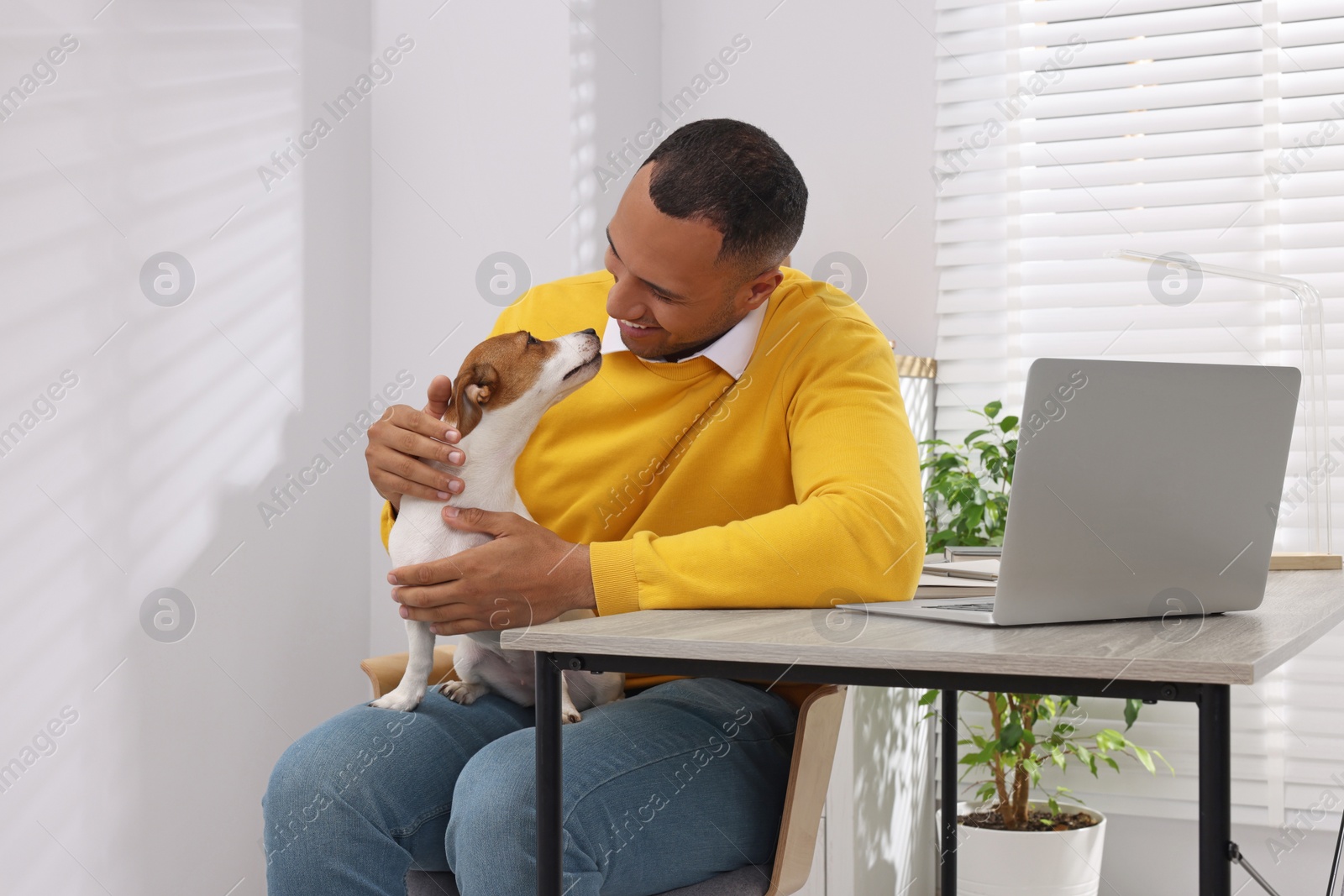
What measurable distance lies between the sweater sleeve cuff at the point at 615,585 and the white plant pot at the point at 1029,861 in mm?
1550

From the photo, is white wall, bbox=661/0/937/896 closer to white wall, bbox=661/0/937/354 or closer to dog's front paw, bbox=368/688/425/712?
white wall, bbox=661/0/937/354

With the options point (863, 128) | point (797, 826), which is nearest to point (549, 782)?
point (797, 826)

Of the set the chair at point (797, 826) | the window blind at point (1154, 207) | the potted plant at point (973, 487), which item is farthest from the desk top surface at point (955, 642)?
the window blind at point (1154, 207)

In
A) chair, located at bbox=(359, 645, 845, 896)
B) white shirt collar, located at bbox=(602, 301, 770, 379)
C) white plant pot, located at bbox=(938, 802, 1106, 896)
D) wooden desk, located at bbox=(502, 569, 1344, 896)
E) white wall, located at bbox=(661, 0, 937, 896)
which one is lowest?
white plant pot, located at bbox=(938, 802, 1106, 896)

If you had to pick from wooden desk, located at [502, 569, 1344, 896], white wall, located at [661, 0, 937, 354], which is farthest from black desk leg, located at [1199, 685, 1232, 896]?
white wall, located at [661, 0, 937, 354]

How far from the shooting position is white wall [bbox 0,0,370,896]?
1844mm

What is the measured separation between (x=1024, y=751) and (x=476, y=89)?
201cm

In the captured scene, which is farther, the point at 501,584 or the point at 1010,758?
the point at 1010,758

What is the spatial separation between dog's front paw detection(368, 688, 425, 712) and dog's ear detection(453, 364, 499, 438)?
31 cm

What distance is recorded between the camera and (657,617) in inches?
41.7

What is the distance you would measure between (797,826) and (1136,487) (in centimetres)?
52

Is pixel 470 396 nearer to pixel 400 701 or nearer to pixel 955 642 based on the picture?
pixel 400 701

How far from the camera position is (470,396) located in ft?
4.27

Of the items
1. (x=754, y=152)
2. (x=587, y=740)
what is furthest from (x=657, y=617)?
(x=754, y=152)
